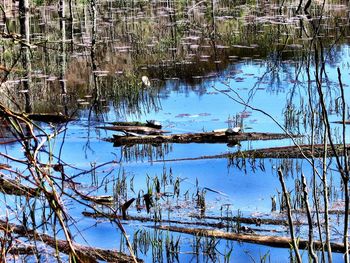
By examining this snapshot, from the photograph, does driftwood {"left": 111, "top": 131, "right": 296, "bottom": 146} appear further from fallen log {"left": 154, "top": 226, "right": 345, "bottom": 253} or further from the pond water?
fallen log {"left": 154, "top": 226, "right": 345, "bottom": 253}

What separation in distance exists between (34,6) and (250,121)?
23.0 meters

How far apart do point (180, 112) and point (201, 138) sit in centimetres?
243

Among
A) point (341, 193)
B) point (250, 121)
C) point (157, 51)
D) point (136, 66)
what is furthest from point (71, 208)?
point (157, 51)

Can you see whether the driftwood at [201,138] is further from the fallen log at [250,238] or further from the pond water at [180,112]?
the fallen log at [250,238]

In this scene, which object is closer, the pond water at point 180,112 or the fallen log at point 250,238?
the fallen log at point 250,238

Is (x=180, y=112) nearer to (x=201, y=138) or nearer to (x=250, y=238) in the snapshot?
(x=201, y=138)

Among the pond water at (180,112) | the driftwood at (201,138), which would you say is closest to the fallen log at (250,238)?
the pond water at (180,112)

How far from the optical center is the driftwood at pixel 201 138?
980 centimetres

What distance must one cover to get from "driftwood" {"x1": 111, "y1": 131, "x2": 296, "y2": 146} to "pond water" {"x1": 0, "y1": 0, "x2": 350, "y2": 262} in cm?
13

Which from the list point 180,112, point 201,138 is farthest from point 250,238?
point 180,112

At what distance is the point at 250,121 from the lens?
11.0m

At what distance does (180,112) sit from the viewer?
40.0ft

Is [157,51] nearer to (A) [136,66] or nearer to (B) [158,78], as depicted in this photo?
(A) [136,66]

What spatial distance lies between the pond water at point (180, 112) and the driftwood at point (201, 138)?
0.13m
